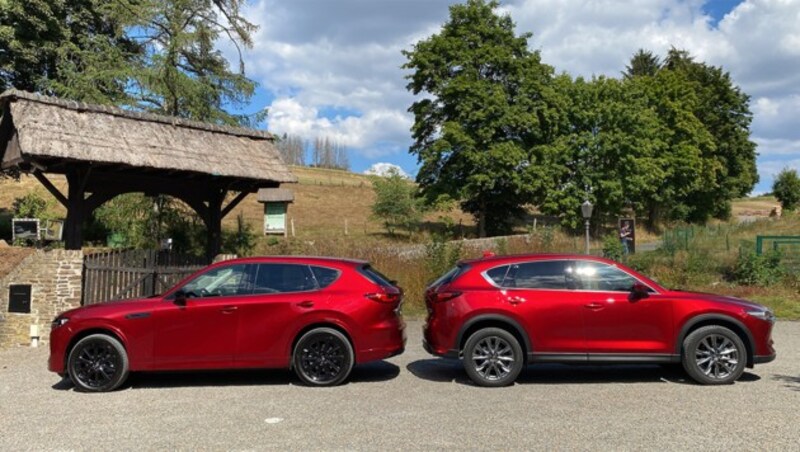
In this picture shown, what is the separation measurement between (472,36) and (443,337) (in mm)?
34472

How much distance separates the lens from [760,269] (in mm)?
17391

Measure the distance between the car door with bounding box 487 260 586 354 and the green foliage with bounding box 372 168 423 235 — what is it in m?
33.0

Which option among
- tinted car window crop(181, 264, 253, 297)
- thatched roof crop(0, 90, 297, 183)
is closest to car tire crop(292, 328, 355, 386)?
tinted car window crop(181, 264, 253, 297)

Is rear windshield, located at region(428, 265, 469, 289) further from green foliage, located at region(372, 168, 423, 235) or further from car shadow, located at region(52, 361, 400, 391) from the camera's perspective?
green foliage, located at region(372, 168, 423, 235)

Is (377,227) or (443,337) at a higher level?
(377,227)

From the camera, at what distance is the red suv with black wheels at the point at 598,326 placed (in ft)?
25.2

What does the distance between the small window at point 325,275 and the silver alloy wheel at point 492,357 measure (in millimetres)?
2113

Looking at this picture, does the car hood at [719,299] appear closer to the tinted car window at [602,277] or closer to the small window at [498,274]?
the tinted car window at [602,277]

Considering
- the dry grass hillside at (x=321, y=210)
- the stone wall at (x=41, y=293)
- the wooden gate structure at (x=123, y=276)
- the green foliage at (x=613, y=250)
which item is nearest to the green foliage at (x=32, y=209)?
the dry grass hillside at (x=321, y=210)

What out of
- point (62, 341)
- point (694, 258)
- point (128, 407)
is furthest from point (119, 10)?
point (694, 258)

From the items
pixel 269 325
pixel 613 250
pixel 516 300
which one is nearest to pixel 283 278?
pixel 269 325

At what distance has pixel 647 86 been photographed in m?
48.1

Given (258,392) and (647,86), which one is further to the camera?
(647,86)

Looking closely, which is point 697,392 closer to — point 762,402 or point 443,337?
point 762,402
